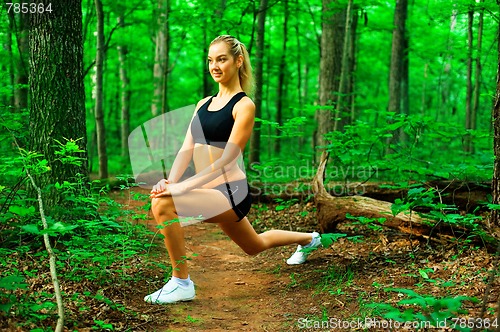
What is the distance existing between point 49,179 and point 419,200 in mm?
3784

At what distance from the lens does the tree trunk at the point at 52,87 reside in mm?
4844

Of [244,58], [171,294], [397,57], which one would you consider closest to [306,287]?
[171,294]

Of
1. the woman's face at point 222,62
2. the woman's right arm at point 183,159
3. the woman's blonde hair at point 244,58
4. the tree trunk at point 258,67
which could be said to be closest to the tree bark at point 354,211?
the woman's blonde hair at point 244,58

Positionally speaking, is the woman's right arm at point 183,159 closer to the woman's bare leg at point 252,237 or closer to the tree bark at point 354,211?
the woman's bare leg at point 252,237

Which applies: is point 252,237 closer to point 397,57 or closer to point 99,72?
point 99,72

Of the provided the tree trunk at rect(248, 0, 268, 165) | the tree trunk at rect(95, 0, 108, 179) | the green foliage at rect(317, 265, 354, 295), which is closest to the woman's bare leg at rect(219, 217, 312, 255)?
the green foliage at rect(317, 265, 354, 295)

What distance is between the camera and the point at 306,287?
438cm

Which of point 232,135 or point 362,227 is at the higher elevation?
point 232,135

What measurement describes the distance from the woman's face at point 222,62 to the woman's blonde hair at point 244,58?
0.04m

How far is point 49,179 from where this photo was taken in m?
4.82

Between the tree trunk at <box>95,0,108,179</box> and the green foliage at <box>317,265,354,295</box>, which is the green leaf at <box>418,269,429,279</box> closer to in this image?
the green foliage at <box>317,265,354,295</box>

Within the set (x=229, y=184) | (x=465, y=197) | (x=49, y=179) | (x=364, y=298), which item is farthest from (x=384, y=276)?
(x=49, y=179)

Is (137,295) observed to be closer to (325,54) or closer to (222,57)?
(222,57)

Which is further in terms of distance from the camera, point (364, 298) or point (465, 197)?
point (465, 197)
